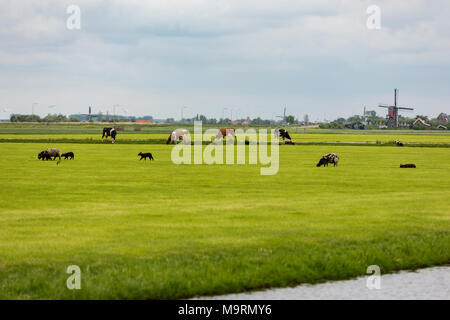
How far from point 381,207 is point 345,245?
6.71m

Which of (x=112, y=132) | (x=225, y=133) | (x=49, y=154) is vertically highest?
(x=112, y=132)

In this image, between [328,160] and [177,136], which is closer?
[328,160]

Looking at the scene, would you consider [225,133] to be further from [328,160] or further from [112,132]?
[328,160]

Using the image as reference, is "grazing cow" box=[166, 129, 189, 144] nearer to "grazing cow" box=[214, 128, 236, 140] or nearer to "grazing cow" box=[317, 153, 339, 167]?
"grazing cow" box=[214, 128, 236, 140]

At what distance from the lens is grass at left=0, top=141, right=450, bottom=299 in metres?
14.3

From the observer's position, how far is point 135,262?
1509 centimetres

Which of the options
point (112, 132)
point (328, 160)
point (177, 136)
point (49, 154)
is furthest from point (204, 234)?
point (112, 132)

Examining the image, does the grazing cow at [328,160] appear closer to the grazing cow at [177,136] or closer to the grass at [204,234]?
the grass at [204,234]

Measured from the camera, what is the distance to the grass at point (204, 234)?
14.3 m

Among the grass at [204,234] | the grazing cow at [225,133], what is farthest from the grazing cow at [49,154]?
the grazing cow at [225,133]

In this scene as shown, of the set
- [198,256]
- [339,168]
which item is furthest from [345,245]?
[339,168]

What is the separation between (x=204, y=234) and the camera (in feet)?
58.5
